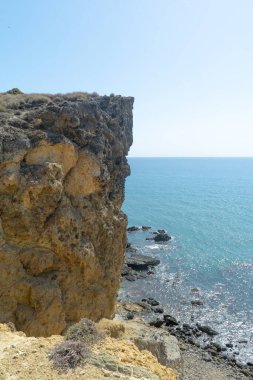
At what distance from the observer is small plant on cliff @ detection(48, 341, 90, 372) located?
33.7ft

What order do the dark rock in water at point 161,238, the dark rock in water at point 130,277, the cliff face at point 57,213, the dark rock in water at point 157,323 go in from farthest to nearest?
the dark rock in water at point 161,238, the dark rock in water at point 130,277, the dark rock in water at point 157,323, the cliff face at point 57,213

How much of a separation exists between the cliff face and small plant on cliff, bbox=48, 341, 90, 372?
11.8 metres

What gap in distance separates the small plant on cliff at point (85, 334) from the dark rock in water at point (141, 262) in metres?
52.2

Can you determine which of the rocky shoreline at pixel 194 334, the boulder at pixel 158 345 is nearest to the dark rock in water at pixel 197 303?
→ the rocky shoreline at pixel 194 334

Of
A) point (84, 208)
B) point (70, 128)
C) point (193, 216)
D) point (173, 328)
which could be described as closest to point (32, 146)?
point (70, 128)

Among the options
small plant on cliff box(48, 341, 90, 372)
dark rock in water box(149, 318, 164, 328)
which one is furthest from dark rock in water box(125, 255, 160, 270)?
small plant on cliff box(48, 341, 90, 372)

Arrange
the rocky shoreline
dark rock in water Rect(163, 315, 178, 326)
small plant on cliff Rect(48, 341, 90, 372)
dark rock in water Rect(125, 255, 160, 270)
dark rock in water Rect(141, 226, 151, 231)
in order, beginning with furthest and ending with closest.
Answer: dark rock in water Rect(141, 226, 151, 231)
dark rock in water Rect(125, 255, 160, 270)
dark rock in water Rect(163, 315, 178, 326)
the rocky shoreline
small plant on cliff Rect(48, 341, 90, 372)

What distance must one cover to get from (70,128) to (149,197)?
370 feet

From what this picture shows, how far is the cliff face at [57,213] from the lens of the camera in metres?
22.8

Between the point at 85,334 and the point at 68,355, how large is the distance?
1494 millimetres

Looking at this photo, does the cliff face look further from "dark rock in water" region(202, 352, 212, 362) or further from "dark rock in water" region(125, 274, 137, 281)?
"dark rock in water" region(125, 274, 137, 281)

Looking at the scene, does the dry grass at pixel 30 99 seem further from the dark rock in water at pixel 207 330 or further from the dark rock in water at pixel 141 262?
the dark rock in water at pixel 141 262

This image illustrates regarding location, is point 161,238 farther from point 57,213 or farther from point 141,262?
point 57,213

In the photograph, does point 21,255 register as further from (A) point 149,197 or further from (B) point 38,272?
(A) point 149,197
